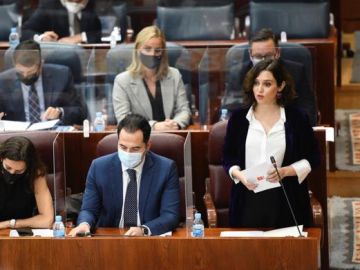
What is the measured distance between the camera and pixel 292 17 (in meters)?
7.51

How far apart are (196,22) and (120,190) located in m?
2.97

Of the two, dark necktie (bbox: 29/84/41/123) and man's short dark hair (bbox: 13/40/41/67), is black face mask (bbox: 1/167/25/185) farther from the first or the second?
man's short dark hair (bbox: 13/40/41/67)

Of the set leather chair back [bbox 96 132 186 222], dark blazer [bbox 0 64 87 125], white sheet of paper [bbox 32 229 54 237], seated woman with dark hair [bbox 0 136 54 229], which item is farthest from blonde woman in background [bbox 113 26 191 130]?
white sheet of paper [bbox 32 229 54 237]

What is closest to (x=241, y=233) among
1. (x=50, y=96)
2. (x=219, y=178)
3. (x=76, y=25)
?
(x=219, y=178)

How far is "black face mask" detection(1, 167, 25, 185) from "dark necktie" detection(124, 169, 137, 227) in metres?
0.45

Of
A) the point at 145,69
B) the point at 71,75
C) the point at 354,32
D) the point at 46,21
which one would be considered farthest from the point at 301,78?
the point at 354,32

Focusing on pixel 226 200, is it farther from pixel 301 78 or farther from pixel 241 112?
pixel 301 78

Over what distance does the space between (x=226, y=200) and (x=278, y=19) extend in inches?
91.1

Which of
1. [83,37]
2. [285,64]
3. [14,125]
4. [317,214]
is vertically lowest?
[317,214]

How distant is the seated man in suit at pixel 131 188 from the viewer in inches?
195

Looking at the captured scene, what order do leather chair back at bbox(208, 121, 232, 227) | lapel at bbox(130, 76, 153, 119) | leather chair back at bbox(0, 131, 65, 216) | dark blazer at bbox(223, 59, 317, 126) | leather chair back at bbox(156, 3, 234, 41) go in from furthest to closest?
leather chair back at bbox(156, 3, 234, 41) < lapel at bbox(130, 76, 153, 119) < dark blazer at bbox(223, 59, 317, 126) < leather chair back at bbox(208, 121, 232, 227) < leather chair back at bbox(0, 131, 65, 216)

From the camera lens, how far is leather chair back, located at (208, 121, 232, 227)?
5426 millimetres

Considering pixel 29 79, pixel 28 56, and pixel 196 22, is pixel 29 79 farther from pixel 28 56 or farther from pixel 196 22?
pixel 196 22

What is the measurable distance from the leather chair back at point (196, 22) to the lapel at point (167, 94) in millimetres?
1491
